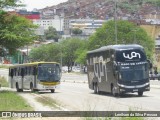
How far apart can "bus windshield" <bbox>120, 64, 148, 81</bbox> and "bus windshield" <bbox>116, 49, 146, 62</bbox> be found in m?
0.46

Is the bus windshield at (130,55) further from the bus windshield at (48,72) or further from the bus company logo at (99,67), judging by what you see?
the bus windshield at (48,72)

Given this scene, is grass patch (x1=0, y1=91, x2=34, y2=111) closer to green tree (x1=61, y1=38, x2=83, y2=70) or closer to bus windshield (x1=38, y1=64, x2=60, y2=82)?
bus windshield (x1=38, y1=64, x2=60, y2=82)

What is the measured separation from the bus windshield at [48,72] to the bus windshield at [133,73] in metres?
12.2

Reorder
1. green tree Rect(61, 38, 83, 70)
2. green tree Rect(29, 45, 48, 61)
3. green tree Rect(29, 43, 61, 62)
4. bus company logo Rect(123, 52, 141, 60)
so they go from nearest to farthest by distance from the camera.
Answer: bus company logo Rect(123, 52, 141, 60), green tree Rect(61, 38, 83, 70), green tree Rect(29, 43, 61, 62), green tree Rect(29, 45, 48, 61)

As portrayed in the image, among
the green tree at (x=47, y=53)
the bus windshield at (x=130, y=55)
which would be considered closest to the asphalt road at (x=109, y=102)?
the bus windshield at (x=130, y=55)

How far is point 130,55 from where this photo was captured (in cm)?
3556

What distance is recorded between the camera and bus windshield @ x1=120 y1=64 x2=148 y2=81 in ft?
116

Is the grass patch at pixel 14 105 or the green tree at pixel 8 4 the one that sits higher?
the green tree at pixel 8 4

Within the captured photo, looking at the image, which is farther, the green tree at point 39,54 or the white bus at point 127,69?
the green tree at point 39,54

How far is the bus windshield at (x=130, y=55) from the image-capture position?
1393 inches

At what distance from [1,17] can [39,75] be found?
6.23m

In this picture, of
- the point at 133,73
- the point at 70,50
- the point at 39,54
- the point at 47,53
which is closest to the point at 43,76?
the point at 133,73

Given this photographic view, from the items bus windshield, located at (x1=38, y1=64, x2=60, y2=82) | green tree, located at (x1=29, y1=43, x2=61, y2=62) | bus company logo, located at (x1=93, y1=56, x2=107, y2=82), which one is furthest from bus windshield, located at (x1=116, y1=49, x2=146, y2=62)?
green tree, located at (x1=29, y1=43, x2=61, y2=62)

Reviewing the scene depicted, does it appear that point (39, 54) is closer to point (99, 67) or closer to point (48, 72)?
point (48, 72)
